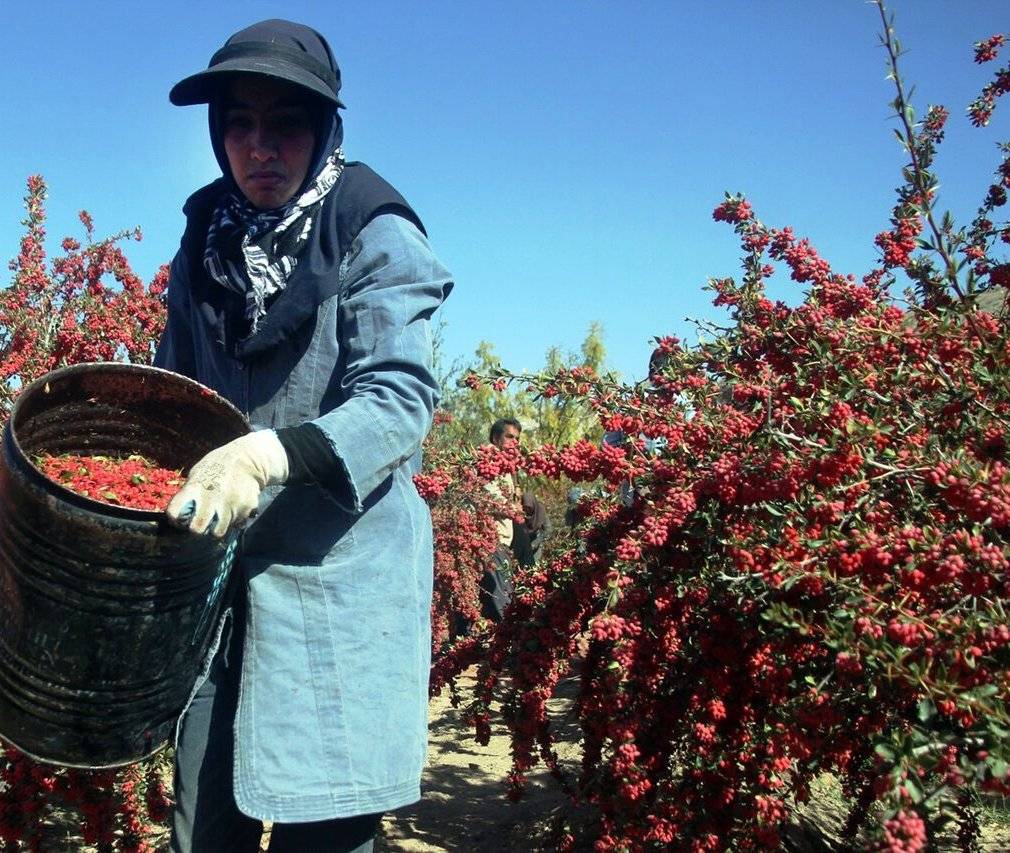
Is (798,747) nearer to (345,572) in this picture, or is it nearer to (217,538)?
(345,572)

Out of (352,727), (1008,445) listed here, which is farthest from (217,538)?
(1008,445)

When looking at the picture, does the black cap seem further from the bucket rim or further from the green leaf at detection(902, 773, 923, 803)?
the green leaf at detection(902, 773, 923, 803)

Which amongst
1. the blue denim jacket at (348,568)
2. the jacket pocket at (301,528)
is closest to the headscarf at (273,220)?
the blue denim jacket at (348,568)

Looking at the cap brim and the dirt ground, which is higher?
the cap brim

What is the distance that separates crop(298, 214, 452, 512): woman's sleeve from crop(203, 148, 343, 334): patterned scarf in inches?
4.7

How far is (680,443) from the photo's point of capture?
101 inches

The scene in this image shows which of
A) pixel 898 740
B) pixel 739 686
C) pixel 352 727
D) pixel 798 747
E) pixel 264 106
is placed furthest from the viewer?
pixel 739 686

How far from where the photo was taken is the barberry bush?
5.36 feet

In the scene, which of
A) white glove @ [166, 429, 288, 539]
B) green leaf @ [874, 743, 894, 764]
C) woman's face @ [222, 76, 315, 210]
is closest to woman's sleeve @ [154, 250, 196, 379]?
woman's face @ [222, 76, 315, 210]

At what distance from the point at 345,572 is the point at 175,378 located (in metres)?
0.44

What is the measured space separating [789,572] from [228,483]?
104cm

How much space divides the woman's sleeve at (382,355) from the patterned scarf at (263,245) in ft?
0.39

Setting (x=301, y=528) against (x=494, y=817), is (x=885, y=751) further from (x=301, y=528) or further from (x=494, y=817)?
(x=494, y=817)

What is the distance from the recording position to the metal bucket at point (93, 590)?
1.43 metres
